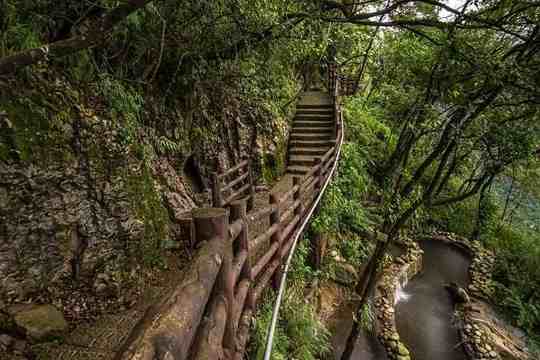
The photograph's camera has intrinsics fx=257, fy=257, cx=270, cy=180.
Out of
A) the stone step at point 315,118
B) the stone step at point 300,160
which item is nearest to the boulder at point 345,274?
the stone step at point 300,160

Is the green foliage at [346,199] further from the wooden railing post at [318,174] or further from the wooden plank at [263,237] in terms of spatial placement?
the wooden plank at [263,237]

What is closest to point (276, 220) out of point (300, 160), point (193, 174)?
point (193, 174)

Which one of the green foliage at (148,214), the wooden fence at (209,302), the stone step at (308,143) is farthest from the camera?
the stone step at (308,143)

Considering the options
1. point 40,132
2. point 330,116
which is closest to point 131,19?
point 40,132

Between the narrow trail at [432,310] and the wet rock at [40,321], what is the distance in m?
8.08

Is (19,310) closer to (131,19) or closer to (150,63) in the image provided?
(131,19)

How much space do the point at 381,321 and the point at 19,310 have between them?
796cm

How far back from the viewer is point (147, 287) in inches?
137

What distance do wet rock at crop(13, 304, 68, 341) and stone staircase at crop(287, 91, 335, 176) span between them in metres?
6.05

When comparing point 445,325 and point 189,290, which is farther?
point 445,325

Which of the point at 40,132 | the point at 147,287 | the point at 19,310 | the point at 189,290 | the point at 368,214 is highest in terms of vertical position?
the point at 40,132

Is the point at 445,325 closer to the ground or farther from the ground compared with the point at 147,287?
closer to the ground

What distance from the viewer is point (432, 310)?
891 centimetres

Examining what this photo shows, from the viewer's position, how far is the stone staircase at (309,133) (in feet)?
27.3
